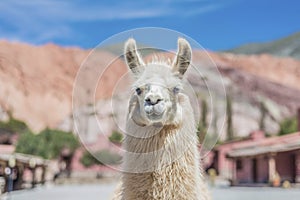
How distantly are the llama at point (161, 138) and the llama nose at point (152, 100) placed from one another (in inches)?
3.8

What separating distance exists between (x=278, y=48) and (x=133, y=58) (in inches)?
6813

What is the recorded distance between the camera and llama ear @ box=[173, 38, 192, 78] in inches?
162

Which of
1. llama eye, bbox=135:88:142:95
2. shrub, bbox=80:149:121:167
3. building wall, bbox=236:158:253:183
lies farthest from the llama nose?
building wall, bbox=236:158:253:183

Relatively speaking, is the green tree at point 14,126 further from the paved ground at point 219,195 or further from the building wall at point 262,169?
the paved ground at point 219,195

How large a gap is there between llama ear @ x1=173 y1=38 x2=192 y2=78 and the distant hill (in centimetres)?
16007

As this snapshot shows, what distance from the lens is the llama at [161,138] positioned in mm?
4129

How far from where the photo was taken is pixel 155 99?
3906 mm

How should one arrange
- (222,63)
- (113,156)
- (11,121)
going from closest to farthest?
(113,156)
(11,121)
(222,63)

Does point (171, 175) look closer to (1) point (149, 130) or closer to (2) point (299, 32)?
(1) point (149, 130)

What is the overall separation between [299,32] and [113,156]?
183 metres

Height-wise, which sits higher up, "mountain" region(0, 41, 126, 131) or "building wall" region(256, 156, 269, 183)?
"mountain" region(0, 41, 126, 131)

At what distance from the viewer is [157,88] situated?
4.04m

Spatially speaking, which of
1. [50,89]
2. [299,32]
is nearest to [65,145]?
[50,89]

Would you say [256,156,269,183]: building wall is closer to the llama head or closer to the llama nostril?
the llama head
